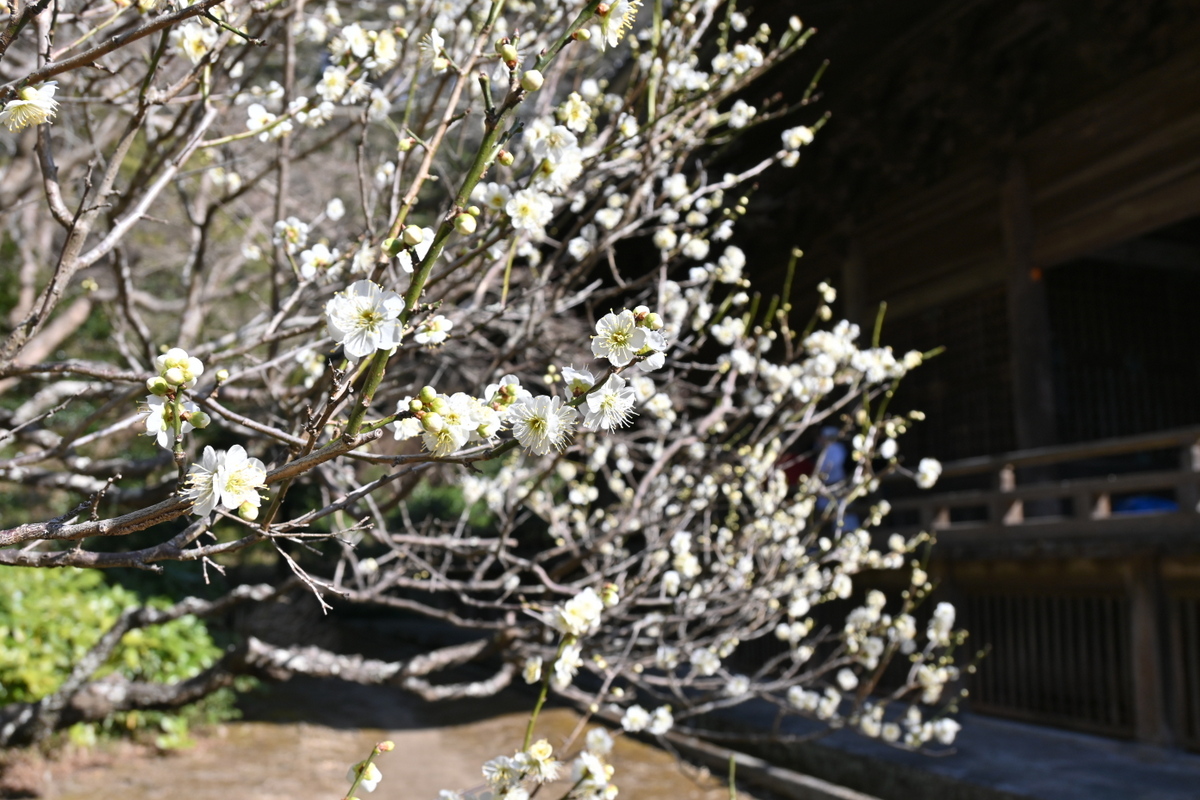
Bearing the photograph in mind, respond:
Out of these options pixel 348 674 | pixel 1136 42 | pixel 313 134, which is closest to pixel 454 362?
pixel 348 674

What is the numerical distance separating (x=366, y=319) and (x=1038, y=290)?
6.34 metres

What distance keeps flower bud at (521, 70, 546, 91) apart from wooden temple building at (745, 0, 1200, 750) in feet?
15.3

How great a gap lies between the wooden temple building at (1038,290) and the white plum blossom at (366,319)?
16.1 ft

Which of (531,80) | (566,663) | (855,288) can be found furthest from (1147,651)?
(531,80)

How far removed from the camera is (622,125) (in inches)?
126

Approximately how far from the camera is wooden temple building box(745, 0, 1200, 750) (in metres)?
5.31

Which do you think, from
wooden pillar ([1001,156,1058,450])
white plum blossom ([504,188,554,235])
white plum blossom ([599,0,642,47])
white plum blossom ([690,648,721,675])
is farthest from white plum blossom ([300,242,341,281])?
wooden pillar ([1001,156,1058,450])

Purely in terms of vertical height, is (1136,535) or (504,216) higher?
(504,216)

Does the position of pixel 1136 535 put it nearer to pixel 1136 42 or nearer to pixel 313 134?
pixel 1136 42

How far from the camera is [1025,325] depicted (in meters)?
6.45

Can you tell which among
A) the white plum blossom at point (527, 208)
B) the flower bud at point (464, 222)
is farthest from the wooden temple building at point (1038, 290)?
the flower bud at point (464, 222)

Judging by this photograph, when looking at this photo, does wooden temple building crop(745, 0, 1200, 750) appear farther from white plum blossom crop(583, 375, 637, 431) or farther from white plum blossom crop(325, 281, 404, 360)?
white plum blossom crop(325, 281, 404, 360)

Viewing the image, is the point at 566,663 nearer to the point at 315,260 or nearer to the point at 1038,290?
the point at 315,260

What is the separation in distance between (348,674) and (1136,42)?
553cm
